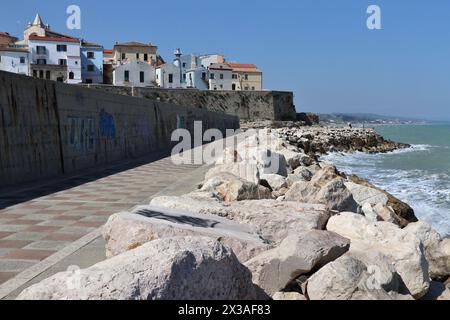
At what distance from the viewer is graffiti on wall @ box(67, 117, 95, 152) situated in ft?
35.3

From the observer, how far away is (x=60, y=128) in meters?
10.1

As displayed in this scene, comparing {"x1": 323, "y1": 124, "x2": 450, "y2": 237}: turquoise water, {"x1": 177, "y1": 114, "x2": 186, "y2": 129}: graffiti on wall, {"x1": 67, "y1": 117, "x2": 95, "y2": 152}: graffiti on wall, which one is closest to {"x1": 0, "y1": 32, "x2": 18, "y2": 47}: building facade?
{"x1": 177, "y1": 114, "x2": 186, "y2": 129}: graffiti on wall

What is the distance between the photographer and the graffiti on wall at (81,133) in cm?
1077

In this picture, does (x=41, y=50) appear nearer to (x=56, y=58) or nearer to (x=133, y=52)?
(x=56, y=58)

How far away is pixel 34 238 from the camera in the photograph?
15.6 ft

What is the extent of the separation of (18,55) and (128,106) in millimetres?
48065

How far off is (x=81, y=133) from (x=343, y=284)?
9.41 metres

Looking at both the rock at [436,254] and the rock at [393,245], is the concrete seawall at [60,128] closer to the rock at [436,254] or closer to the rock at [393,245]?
the rock at [393,245]

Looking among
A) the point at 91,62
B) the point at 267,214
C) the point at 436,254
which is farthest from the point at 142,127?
the point at 91,62

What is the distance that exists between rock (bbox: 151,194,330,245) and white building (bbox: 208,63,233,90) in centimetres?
6948

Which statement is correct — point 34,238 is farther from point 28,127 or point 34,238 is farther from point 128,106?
point 128,106

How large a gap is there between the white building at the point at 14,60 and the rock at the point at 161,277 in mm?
59278

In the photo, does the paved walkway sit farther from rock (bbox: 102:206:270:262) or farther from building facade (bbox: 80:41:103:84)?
building facade (bbox: 80:41:103:84)

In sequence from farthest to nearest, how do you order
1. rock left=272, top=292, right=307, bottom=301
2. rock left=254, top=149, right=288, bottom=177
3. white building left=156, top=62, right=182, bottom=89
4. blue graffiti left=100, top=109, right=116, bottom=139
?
white building left=156, top=62, right=182, bottom=89 < blue graffiti left=100, top=109, right=116, bottom=139 < rock left=254, top=149, right=288, bottom=177 < rock left=272, top=292, right=307, bottom=301
